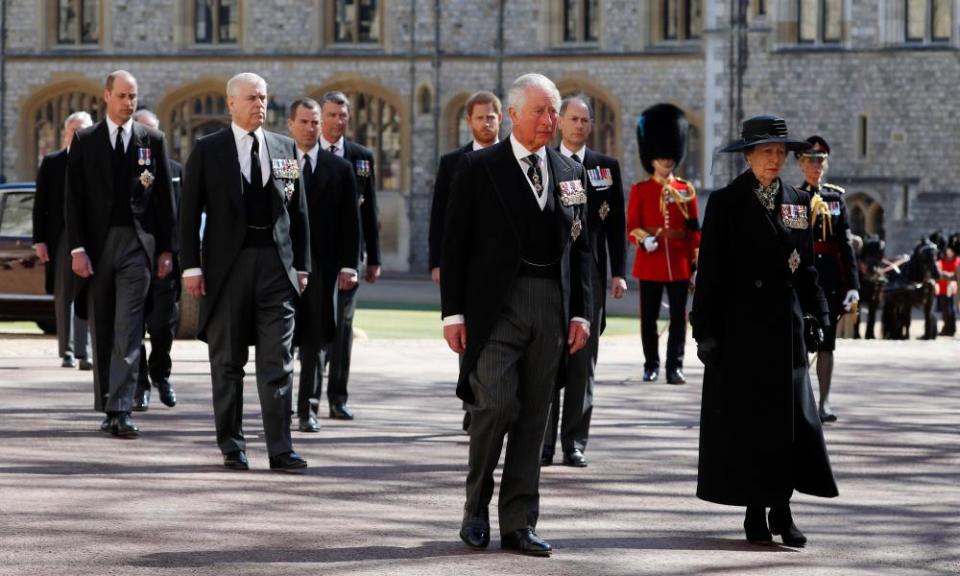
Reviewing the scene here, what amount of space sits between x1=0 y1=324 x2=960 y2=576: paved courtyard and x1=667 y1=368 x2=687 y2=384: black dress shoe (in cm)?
121

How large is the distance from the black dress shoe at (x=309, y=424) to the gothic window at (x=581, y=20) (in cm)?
2889

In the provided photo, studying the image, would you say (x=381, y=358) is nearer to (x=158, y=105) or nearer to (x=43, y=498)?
(x=43, y=498)

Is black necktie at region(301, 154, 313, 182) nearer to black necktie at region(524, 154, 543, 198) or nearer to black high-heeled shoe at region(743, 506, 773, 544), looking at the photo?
black necktie at region(524, 154, 543, 198)

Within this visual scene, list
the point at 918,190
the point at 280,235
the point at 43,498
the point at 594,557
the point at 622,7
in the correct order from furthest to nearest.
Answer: the point at 622,7, the point at 918,190, the point at 280,235, the point at 43,498, the point at 594,557

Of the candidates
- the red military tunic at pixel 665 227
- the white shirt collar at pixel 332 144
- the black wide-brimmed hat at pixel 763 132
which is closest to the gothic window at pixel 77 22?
the red military tunic at pixel 665 227

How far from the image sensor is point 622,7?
38.3 m

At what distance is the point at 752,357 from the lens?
23.5 ft

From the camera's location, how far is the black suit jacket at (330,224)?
10.2 meters

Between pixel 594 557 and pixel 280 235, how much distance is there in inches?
106

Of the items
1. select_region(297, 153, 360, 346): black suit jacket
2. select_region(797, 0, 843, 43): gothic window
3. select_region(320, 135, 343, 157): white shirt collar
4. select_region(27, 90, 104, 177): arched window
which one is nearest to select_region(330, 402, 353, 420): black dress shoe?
select_region(297, 153, 360, 346): black suit jacket

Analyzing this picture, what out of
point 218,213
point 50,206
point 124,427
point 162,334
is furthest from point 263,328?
point 162,334

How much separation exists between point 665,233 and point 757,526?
723cm

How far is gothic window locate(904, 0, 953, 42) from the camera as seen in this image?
3544 centimetres

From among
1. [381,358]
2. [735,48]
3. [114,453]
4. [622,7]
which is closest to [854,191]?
[735,48]
